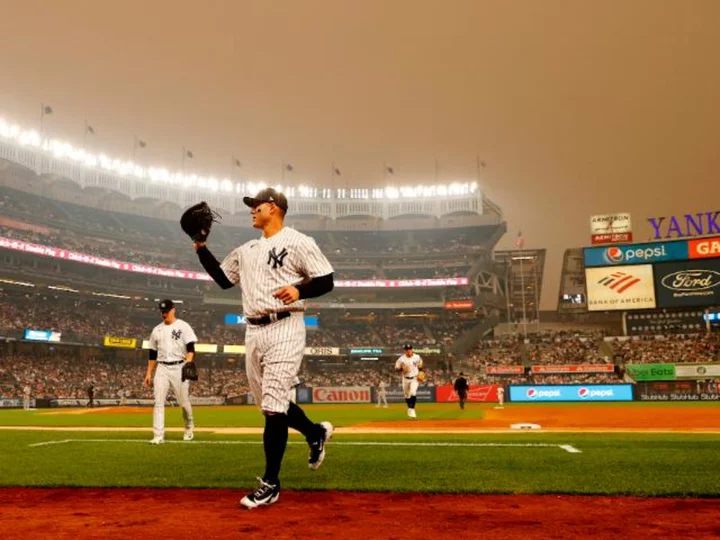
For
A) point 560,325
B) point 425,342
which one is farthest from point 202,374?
point 560,325

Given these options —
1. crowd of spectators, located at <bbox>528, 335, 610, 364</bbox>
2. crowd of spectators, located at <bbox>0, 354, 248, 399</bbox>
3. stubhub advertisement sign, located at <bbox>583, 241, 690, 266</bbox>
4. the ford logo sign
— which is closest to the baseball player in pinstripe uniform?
stubhub advertisement sign, located at <bbox>583, 241, 690, 266</bbox>

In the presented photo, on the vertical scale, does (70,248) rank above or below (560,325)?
above

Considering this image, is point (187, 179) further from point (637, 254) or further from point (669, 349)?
point (669, 349)

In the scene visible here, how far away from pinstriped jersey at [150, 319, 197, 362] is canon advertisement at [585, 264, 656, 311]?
105ft

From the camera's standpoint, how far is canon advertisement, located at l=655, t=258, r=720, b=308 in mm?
36062

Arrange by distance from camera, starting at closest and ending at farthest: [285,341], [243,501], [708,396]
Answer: [243,501] < [285,341] < [708,396]

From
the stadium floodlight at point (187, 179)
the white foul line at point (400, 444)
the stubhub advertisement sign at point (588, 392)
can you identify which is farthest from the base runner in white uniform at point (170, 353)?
the stadium floodlight at point (187, 179)

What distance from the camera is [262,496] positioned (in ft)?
15.0

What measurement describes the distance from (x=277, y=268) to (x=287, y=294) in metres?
0.56

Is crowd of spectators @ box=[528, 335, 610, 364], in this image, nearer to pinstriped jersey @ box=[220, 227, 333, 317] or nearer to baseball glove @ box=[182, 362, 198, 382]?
baseball glove @ box=[182, 362, 198, 382]

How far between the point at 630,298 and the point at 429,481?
35.1 m

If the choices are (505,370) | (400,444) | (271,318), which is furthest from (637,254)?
(271,318)

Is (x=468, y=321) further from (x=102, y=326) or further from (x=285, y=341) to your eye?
(x=285, y=341)

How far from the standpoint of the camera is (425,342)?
2360 inches
